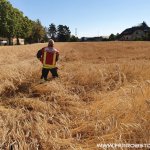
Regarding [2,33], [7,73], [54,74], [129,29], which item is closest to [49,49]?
[54,74]

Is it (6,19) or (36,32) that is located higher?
(6,19)

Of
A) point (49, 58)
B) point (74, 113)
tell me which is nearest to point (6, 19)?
point (49, 58)

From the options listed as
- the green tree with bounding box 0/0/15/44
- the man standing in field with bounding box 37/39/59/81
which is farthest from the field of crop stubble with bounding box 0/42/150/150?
the green tree with bounding box 0/0/15/44

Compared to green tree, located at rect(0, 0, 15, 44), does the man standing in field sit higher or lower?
lower

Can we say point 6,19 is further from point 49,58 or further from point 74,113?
point 74,113

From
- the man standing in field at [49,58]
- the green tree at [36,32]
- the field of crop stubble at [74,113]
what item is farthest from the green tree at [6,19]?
the field of crop stubble at [74,113]

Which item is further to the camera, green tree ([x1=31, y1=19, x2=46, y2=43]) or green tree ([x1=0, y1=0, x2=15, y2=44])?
green tree ([x1=31, y1=19, x2=46, y2=43])

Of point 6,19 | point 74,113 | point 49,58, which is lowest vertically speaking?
point 74,113

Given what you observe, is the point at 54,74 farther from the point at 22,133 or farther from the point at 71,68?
the point at 22,133

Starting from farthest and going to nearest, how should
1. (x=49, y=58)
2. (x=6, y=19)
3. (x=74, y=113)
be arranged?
(x=6, y=19) → (x=49, y=58) → (x=74, y=113)

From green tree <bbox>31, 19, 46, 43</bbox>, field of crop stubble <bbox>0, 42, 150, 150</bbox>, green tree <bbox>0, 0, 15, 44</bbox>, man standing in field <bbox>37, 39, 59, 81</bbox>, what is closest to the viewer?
field of crop stubble <bbox>0, 42, 150, 150</bbox>

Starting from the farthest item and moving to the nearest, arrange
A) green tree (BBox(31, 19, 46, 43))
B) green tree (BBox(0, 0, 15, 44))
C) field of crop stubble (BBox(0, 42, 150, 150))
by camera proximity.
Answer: green tree (BBox(31, 19, 46, 43)) < green tree (BBox(0, 0, 15, 44)) < field of crop stubble (BBox(0, 42, 150, 150))

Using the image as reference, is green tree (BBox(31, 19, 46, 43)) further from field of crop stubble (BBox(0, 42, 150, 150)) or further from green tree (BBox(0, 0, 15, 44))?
field of crop stubble (BBox(0, 42, 150, 150))

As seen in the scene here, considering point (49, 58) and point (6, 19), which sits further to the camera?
point (6, 19)
